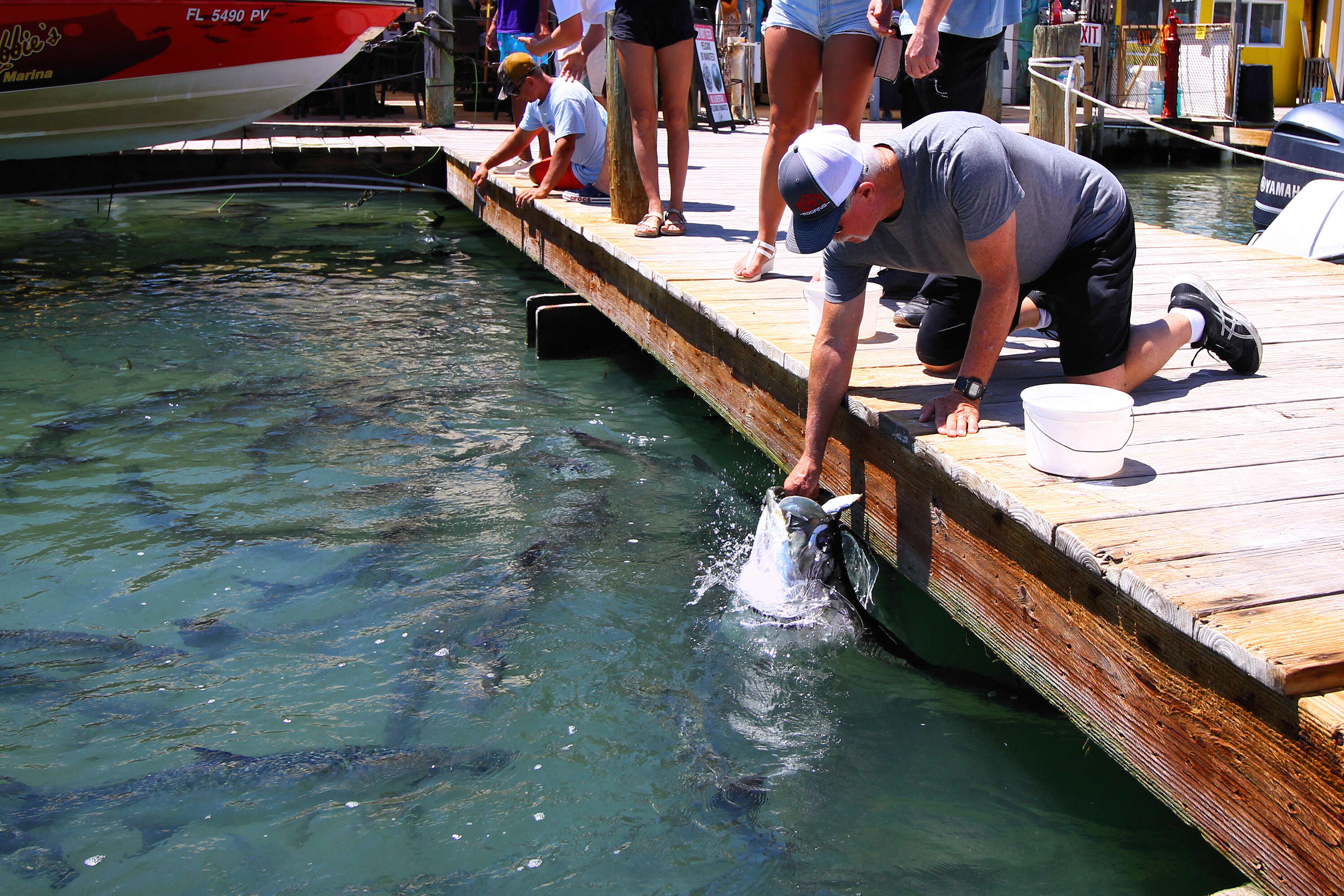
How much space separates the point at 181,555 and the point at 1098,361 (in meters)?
3.06

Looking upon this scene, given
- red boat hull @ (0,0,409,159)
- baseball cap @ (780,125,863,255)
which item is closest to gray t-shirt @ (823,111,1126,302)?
baseball cap @ (780,125,863,255)

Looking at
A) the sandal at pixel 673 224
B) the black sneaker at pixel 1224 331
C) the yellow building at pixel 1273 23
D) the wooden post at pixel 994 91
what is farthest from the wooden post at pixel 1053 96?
the yellow building at pixel 1273 23

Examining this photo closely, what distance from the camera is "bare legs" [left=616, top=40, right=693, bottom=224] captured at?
551cm

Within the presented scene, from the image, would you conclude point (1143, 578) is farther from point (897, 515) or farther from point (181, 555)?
point (181, 555)

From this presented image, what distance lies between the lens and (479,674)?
10.5 feet

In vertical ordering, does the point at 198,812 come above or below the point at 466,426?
below

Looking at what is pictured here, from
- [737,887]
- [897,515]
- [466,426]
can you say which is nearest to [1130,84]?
[466,426]

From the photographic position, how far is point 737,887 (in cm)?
238

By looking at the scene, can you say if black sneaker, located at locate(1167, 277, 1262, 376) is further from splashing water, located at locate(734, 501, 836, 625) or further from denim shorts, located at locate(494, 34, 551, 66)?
denim shorts, located at locate(494, 34, 551, 66)

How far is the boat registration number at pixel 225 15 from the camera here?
32.4 ft

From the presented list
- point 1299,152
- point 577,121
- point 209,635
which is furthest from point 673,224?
point 1299,152

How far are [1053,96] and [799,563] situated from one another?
3784 mm

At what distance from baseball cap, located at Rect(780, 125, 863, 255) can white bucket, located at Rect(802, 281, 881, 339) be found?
0.86 meters

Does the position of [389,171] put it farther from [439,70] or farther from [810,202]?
[810,202]
